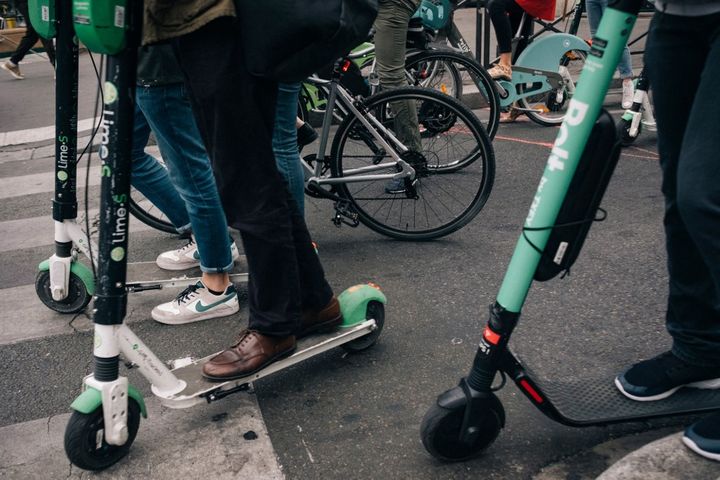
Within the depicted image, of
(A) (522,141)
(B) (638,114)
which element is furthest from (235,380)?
(A) (522,141)

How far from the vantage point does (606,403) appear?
221cm

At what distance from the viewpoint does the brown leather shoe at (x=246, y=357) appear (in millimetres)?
2379

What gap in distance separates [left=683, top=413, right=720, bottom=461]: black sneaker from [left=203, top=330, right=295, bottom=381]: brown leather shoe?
48.7 inches

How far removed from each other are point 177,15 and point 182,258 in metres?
1.90

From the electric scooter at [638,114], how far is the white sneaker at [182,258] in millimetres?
3010

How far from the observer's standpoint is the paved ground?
224cm

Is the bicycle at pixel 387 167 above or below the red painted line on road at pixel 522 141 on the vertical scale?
above

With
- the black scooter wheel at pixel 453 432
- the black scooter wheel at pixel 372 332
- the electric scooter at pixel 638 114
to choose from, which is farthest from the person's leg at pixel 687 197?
the electric scooter at pixel 638 114

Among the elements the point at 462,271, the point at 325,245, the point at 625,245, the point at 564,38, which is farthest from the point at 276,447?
the point at 564,38

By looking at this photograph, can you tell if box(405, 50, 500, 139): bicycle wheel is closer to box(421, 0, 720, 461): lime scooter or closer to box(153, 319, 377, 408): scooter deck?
box(153, 319, 377, 408): scooter deck

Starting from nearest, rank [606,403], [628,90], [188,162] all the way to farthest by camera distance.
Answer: [606,403] < [188,162] < [628,90]

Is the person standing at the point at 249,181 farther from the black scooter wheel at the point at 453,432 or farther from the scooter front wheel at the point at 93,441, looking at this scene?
the black scooter wheel at the point at 453,432

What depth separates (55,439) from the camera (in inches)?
94.7

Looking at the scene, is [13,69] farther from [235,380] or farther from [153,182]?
[235,380]
